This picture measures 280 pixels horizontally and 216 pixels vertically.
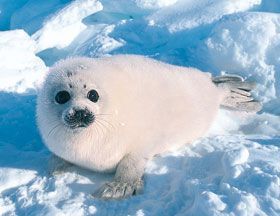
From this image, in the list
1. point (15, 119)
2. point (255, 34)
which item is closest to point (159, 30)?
point (255, 34)

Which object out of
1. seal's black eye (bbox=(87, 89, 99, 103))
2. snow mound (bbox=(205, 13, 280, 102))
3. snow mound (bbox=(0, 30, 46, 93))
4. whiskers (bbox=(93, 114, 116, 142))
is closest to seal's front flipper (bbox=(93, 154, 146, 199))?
whiskers (bbox=(93, 114, 116, 142))

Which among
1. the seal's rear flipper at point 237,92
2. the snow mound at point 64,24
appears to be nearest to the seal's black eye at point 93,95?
the seal's rear flipper at point 237,92

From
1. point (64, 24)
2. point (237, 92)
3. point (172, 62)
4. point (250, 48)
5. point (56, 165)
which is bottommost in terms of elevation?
point (56, 165)

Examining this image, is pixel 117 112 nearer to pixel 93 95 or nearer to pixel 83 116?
pixel 93 95

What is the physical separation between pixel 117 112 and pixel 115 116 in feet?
0.10

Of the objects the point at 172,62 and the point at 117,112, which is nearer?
the point at 117,112

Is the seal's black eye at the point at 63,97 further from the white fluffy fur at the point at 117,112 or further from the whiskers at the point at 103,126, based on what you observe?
the whiskers at the point at 103,126

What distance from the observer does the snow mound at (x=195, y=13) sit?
554cm

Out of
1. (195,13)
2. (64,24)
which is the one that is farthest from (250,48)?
(64,24)

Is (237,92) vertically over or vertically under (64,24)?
under

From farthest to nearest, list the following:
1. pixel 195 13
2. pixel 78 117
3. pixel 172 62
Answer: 1. pixel 195 13
2. pixel 172 62
3. pixel 78 117

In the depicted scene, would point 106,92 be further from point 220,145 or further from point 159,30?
point 159,30

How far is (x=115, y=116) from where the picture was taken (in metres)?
3.31

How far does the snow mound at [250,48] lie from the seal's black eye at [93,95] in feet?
6.70
